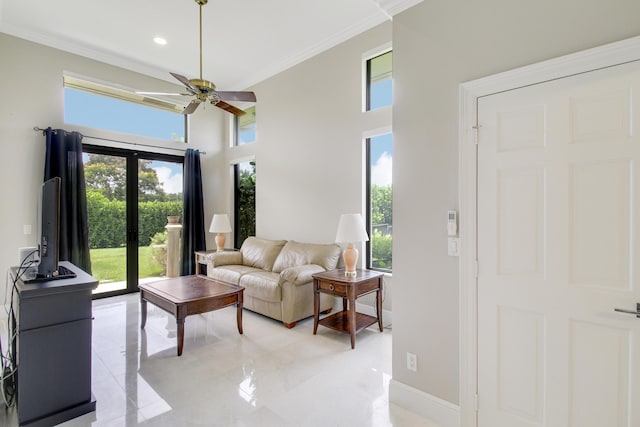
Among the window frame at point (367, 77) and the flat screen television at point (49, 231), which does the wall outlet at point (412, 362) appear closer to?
the flat screen television at point (49, 231)

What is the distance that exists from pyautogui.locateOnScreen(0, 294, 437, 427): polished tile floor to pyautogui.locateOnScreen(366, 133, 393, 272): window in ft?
3.05

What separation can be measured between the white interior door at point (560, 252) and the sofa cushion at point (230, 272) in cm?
312

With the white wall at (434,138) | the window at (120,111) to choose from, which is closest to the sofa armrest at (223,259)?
the window at (120,111)

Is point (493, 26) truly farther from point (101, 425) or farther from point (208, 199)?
point (208, 199)

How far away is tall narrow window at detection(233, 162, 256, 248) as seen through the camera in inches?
236

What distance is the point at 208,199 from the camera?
6199 millimetres

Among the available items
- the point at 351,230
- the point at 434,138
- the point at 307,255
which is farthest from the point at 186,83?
the point at 307,255

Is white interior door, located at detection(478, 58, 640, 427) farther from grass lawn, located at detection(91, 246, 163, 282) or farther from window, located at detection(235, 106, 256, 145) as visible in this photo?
grass lawn, located at detection(91, 246, 163, 282)

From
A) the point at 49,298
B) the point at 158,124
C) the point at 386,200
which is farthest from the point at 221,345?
the point at 158,124

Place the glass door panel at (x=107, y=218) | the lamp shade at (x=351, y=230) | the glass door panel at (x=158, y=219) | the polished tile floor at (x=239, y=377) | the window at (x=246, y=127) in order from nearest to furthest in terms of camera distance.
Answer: the polished tile floor at (x=239, y=377) → the lamp shade at (x=351, y=230) → the glass door panel at (x=107, y=218) → the glass door panel at (x=158, y=219) → the window at (x=246, y=127)

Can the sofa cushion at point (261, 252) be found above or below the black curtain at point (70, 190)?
below

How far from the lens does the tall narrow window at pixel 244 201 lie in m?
6.00

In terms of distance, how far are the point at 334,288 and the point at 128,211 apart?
12.8ft

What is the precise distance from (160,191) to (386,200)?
4.04 meters
